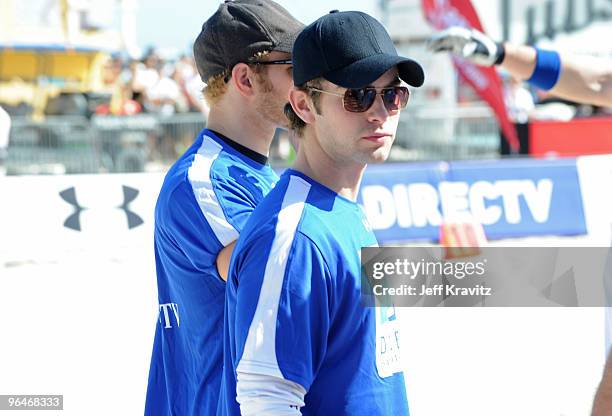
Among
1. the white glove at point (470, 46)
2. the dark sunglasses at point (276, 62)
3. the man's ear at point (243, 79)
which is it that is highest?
the white glove at point (470, 46)

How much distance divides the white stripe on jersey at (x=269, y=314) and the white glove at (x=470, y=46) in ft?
8.15

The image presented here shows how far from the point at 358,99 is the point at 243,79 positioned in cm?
72

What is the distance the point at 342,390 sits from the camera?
2.07 meters

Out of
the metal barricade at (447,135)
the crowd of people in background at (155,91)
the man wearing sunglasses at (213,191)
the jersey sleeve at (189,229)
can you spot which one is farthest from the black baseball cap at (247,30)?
the metal barricade at (447,135)

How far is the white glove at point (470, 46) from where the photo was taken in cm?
427

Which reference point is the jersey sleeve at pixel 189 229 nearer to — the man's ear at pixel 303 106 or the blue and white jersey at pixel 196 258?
the blue and white jersey at pixel 196 258

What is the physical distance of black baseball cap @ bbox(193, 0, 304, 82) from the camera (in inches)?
108

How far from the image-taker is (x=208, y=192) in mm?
2570

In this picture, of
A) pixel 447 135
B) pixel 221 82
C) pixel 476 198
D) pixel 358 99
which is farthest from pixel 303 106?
pixel 447 135

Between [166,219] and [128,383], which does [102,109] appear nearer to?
[128,383]

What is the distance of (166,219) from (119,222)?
6473mm

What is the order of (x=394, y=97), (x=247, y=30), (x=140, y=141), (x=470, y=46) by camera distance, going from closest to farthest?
(x=394, y=97)
(x=247, y=30)
(x=470, y=46)
(x=140, y=141)

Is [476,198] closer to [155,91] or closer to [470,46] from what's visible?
[470,46]

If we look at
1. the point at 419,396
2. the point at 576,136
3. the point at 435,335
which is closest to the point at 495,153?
the point at 576,136
